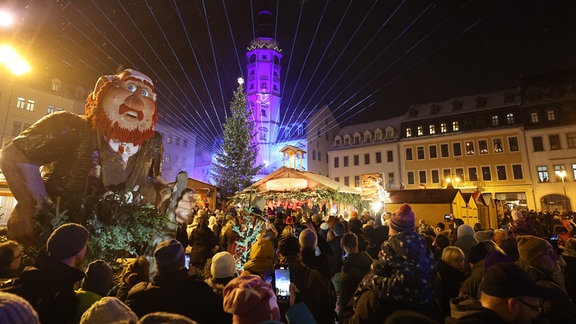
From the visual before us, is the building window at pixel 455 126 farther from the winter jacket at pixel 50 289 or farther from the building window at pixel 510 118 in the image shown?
the winter jacket at pixel 50 289

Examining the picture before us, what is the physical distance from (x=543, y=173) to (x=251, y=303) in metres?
39.3

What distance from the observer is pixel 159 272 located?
273 cm

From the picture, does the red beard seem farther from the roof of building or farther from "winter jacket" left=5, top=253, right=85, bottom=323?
the roof of building

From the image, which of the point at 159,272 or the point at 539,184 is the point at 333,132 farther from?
the point at 159,272

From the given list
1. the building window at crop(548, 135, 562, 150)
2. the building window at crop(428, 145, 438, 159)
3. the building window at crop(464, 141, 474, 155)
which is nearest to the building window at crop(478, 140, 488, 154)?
the building window at crop(464, 141, 474, 155)

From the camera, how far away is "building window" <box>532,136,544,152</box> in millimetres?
31891

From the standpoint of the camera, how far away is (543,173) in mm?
31656

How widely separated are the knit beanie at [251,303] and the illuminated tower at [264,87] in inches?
1629

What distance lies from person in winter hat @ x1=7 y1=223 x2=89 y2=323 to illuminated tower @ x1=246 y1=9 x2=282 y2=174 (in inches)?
1614

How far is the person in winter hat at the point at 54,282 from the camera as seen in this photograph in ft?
7.29

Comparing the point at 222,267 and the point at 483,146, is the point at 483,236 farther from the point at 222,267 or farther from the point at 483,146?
the point at 483,146

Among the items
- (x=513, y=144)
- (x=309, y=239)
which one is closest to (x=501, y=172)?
(x=513, y=144)

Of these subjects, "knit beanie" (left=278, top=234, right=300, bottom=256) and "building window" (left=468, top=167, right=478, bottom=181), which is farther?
"building window" (left=468, top=167, right=478, bottom=181)

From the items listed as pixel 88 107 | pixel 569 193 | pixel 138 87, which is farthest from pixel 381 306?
pixel 569 193
